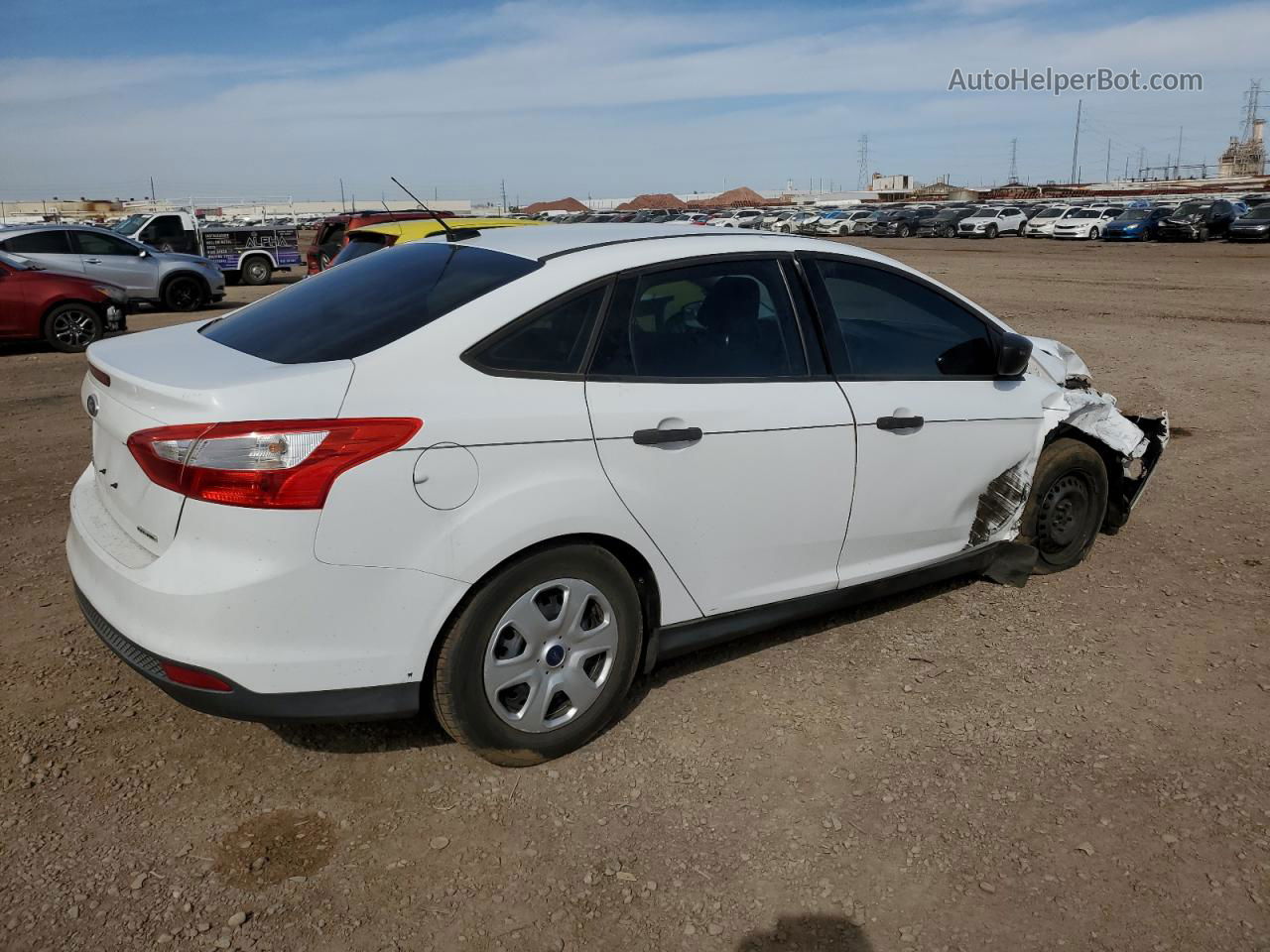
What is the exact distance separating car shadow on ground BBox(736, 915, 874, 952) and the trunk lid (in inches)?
70.3

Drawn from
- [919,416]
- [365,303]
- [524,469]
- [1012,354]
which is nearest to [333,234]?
[365,303]

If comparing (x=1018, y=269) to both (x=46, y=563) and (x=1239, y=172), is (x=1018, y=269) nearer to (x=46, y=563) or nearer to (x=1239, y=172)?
(x=46, y=563)

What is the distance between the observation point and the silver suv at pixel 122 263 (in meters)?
17.2

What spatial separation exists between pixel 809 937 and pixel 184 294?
18.7 metres

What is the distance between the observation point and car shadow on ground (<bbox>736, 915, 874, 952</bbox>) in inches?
103

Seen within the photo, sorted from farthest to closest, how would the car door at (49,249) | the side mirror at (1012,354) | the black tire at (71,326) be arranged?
the car door at (49,249) → the black tire at (71,326) → the side mirror at (1012,354)

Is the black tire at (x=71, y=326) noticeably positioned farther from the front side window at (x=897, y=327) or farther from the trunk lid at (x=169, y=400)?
the front side window at (x=897, y=327)

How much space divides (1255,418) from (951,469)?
18.3 feet

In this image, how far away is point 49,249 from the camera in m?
17.4

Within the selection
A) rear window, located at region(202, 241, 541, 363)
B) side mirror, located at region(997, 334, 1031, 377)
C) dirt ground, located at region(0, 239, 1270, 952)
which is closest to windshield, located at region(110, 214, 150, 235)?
dirt ground, located at region(0, 239, 1270, 952)

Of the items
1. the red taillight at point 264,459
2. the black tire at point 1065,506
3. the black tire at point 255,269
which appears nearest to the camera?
the red taillight at point 264,459

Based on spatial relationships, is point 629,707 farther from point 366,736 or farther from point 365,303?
point 365,303

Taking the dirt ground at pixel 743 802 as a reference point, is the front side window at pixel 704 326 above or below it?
above

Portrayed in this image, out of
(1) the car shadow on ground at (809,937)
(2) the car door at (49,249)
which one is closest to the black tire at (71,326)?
(2) the car door at (49,249)
